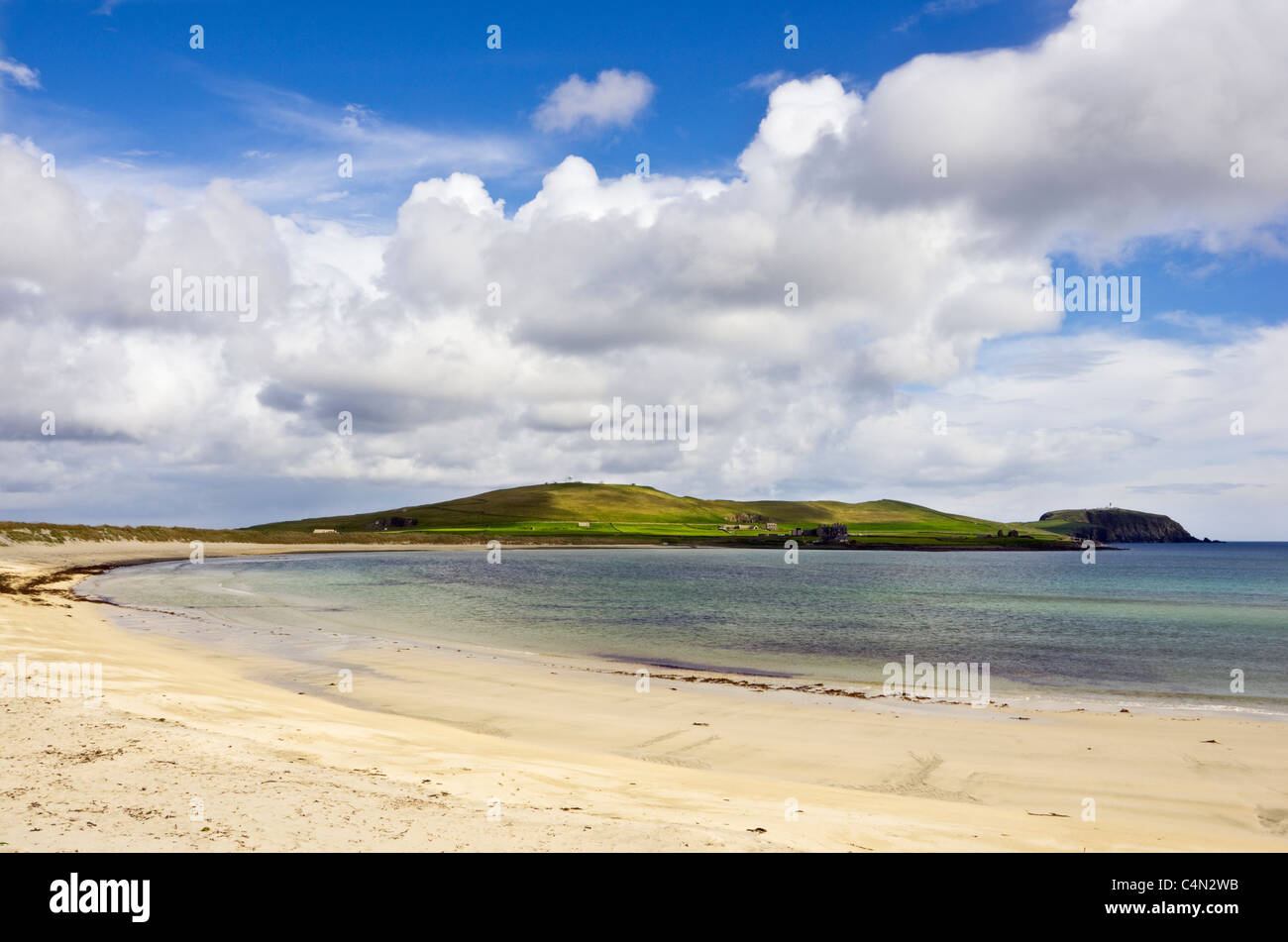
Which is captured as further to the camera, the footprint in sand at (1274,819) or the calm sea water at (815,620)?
the calm sea water at (815,620)

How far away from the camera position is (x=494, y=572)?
4087 inches

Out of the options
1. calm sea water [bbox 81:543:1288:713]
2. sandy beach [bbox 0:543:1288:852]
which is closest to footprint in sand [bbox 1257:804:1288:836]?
sandy beach [bbox 0:543:1288:852]

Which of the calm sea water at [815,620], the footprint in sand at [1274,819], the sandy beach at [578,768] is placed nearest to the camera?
the sandy beach at [578,768]

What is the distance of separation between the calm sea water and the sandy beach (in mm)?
8229

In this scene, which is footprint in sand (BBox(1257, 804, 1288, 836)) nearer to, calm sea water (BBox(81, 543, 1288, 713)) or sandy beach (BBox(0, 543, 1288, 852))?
sandy beach (BBox(0, 543, 1288, 852))

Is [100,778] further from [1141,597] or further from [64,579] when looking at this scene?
[1141,597]

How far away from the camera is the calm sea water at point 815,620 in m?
32.9

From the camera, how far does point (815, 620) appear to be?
49969 millimetres

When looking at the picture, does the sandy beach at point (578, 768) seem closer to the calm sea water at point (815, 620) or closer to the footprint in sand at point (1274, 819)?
the footprint in sand at point (1274, 819)

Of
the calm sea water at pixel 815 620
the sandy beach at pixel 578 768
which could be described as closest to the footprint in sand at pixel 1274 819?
the sandy beach at pixel 578 768

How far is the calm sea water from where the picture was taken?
32938 mm

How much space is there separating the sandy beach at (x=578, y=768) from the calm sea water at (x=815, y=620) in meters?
8.23

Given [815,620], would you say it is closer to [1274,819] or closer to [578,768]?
[1274,819]
